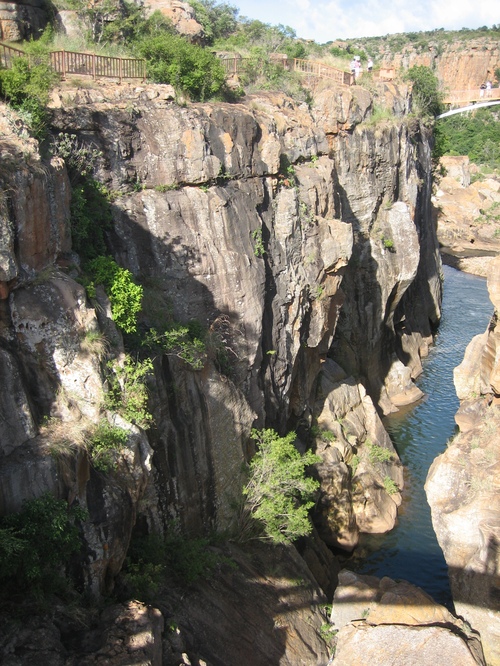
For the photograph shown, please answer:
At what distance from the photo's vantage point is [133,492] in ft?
39.9

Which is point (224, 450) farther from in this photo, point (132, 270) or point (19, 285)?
point (19, 285)

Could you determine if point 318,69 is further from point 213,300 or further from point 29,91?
point 29,91

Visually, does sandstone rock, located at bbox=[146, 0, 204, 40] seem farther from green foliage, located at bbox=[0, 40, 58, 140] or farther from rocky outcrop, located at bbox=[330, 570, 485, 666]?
rocky outcrop, located at bbox=[330, 570, 485, 666]

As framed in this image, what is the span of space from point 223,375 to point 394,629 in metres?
7.21

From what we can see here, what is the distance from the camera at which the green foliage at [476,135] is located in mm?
74438

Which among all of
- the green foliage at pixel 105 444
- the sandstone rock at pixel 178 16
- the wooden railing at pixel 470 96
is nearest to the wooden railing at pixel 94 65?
the sandstone rock at pixel 178 16

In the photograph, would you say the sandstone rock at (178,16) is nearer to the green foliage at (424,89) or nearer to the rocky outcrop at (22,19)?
the rocky outcrop at (22,19)

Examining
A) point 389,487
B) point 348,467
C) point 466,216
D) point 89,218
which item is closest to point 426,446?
point 389,487

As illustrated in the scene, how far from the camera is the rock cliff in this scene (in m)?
11.6

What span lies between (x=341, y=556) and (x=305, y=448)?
12.1 feet

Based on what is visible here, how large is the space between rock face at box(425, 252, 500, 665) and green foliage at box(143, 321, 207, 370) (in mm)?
8094

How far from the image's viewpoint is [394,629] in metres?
15.4

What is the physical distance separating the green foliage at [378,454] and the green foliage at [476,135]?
53807 millimetres

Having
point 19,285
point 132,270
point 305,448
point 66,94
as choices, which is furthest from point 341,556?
point 66,94
